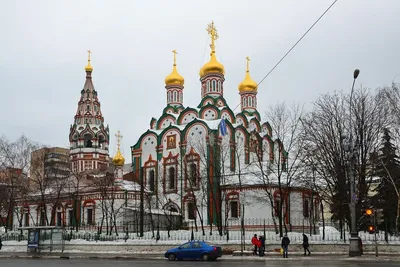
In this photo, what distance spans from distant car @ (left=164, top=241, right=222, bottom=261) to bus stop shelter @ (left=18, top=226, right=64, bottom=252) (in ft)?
30.9

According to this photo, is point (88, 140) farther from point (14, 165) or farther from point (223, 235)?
point (223, 235)

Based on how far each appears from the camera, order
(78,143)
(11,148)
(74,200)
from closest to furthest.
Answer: (11,148)
(74,200)
(78,143)

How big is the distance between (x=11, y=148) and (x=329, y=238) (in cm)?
2646

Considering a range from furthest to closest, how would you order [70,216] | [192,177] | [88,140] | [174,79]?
[88,140] → [174,79] → [70,216] → [192,177]

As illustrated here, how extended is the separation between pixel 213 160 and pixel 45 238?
15.3 meters

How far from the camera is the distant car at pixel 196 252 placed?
2191 centimetres

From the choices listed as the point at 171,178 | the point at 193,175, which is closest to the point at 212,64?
the point at 171,178

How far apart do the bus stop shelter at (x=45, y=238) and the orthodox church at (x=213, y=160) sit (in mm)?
7601

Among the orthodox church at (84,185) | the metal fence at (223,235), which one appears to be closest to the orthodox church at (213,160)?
the metal fence at (223,235)

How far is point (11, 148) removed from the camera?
4050 centimetres

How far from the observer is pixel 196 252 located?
22266mm

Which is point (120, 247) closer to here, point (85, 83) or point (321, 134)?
point (321, 134)

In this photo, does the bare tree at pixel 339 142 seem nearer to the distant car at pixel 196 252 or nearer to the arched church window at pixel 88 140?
the distant car at pixel 196 252

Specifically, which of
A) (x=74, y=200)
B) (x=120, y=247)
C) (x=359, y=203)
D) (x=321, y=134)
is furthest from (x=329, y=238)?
(x=74, y=200)
